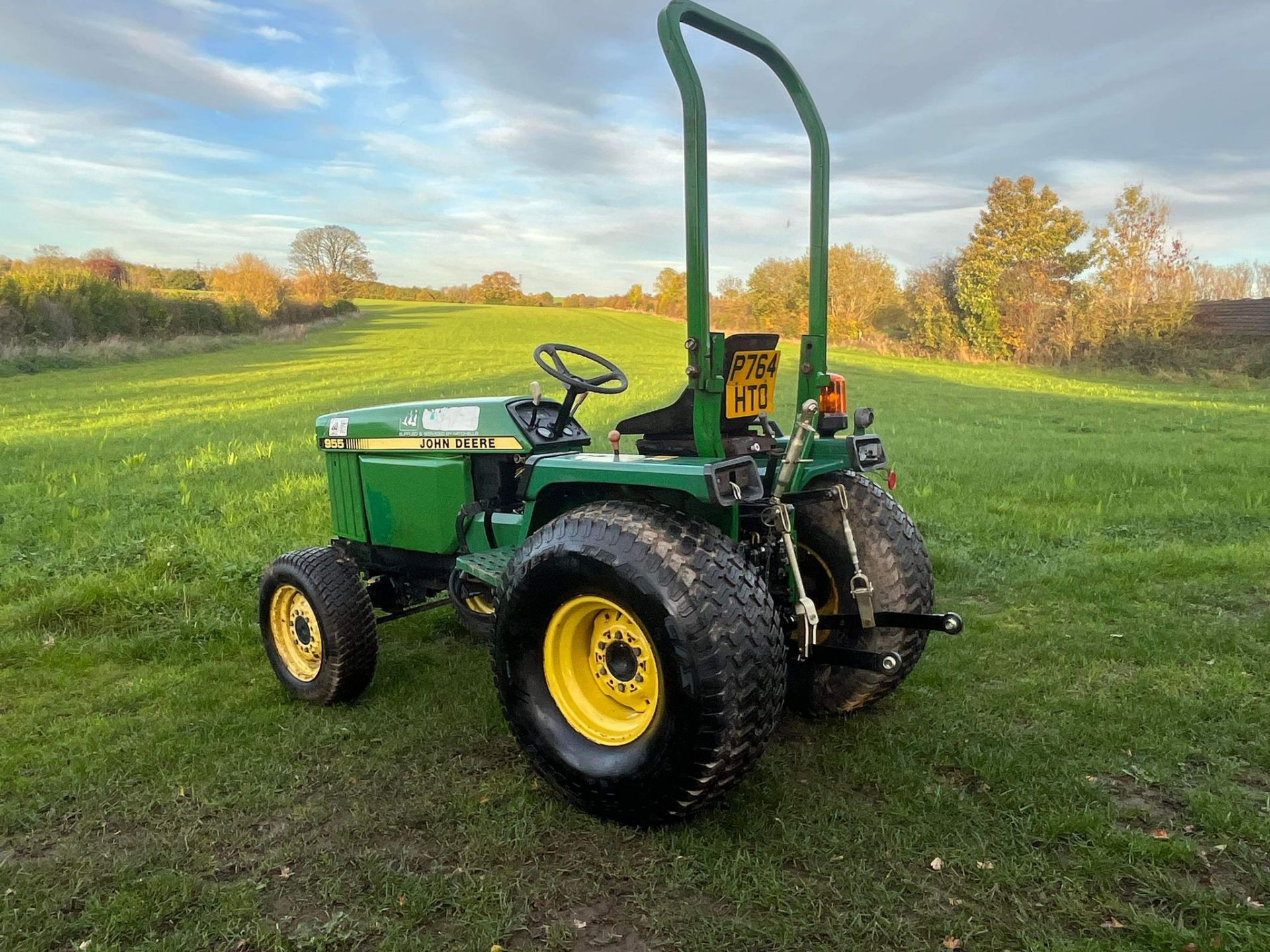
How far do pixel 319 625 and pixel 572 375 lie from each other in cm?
158

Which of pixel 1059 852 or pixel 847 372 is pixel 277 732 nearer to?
pixel 1059 852

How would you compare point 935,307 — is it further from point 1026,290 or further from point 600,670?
point 600,670

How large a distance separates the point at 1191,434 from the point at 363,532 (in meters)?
12.4

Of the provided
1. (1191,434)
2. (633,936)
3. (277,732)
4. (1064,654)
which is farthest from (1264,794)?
(1191,434)

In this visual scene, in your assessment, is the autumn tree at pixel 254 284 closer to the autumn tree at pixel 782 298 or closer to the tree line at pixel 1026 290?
the tree line at pixel 1026 290

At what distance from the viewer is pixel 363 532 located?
4.40 meters

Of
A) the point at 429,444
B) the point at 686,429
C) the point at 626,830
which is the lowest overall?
the point at 626,830

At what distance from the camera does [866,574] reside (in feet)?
11.2

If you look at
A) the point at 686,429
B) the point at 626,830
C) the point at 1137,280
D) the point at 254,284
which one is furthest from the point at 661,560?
the point at 254,284

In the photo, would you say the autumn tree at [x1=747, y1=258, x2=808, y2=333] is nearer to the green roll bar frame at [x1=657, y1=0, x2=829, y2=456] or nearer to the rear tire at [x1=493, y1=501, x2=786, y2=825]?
the green roll bar frame at [x1=657, y1=0, x2=829, y2=456]

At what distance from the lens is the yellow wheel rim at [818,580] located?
356 centimetres

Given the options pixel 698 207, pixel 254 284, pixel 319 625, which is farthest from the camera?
pixel 254 284

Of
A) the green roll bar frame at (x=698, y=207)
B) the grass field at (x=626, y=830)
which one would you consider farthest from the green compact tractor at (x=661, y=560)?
the grass field at (x=626, y=830)

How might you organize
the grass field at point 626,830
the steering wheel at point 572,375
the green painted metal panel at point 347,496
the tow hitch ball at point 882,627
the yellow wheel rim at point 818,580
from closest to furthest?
the grass field at point 626,830, the tow hitch ball at point 882,627, the yellow wheel rim at point 818,580, the steering wheel at point 572,375, the green painted metal panel at point 347,496
